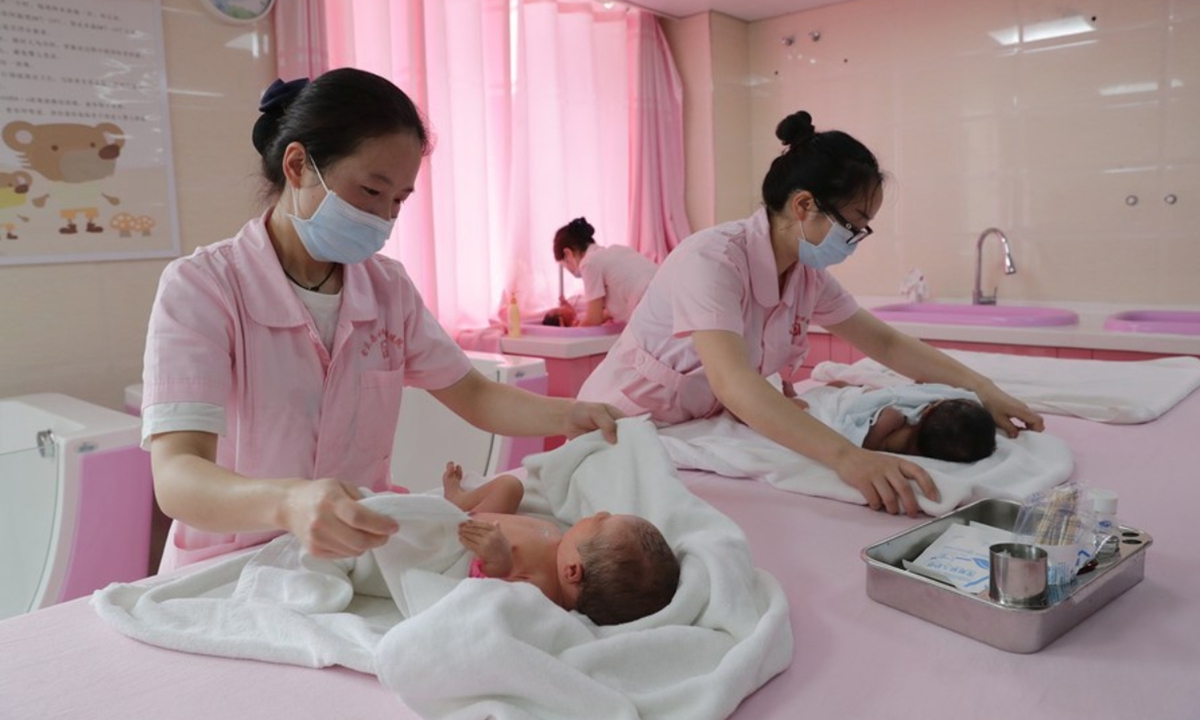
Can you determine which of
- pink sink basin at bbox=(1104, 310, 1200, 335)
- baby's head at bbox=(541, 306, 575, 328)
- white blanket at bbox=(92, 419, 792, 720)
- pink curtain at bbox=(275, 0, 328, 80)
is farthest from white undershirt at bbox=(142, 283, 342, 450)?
pink sink basin at bbox=(1104, 310, 1200, 335)

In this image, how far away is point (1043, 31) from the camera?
3.46m

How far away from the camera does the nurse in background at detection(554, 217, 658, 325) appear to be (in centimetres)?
356

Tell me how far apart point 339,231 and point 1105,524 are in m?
1.10

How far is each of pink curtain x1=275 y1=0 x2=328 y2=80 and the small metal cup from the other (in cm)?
260

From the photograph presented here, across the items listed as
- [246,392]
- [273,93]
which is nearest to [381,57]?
[273,93]

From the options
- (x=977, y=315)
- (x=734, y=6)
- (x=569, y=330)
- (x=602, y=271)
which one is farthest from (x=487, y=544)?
(x=734, y=6)

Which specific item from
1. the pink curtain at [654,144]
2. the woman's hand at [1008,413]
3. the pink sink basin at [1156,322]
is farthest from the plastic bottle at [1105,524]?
the pink curtain at [654,144]

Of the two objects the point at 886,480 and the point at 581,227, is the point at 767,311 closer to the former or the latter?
the point at 886,480

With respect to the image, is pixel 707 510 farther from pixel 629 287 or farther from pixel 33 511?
pixel 629 287

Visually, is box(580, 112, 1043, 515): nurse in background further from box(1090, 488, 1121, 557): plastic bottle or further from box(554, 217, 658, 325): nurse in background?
box(554, 217, 658, 325): nurse in background

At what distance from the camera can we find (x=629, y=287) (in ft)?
11.7

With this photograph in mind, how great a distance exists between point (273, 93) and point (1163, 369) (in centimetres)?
218

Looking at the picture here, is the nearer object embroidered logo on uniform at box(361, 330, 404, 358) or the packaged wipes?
the packaged wipes

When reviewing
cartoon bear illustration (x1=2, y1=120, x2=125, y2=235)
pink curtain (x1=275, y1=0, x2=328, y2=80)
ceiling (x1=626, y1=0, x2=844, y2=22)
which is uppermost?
ceiling (x1=626, y1=0, x2=844, y2=22)
